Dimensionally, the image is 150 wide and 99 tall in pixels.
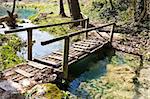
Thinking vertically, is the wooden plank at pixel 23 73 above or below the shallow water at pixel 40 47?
above

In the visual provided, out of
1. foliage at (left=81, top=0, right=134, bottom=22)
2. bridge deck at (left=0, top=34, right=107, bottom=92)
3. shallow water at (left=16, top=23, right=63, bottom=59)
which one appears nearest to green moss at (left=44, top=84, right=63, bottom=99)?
bridge deck at (left=0, top=34, right=107, bottom=92)

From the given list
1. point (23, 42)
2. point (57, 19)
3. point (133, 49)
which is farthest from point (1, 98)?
point (57, 19)

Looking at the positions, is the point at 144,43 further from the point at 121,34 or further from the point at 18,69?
the point at 18,69

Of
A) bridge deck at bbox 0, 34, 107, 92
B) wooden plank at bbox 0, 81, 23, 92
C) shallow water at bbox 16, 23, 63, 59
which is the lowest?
shallow water at bbox 16, 23, 63, 59

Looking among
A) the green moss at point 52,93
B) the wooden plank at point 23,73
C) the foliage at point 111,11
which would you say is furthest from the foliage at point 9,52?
the foliage at point 111,11

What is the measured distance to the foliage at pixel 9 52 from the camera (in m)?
9.59

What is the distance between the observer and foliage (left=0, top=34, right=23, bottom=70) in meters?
9.59

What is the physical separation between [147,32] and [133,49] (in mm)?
2869

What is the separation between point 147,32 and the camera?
15.6 m

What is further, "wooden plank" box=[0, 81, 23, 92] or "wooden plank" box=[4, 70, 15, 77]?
"wooden plank" box=[4, 70, 15, 77]

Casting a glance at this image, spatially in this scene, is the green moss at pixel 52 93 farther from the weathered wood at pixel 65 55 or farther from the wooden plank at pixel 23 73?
the weathered wood at pixel 65 55

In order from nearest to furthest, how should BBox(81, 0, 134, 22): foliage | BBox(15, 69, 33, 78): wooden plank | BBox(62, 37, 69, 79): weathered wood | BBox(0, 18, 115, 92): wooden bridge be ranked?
BBox(0, 18, 115, 92): wooden bridge, BBox(15, 69, 33, 78): wooden plank, BBox(62, 37, 69, 79): weathered wood, BBox(81, 0, 134, 22): foliage

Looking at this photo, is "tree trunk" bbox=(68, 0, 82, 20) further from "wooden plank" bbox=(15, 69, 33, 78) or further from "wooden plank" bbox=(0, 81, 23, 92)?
"wooden plank" bbox=(0, 81, 23, 92)

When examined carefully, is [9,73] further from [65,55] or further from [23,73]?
[65,55]
